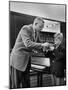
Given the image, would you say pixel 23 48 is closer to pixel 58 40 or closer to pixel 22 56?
pixel 22 56

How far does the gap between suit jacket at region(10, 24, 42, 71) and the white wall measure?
0.21m

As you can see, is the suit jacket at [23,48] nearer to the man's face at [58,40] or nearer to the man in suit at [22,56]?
the man in suit at [22,56]

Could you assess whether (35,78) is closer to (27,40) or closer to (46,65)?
(46,65)

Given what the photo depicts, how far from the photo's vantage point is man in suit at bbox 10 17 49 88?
222cm

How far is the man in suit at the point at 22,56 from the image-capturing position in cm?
222

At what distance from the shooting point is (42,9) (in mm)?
2299

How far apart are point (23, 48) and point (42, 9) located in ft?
1.97

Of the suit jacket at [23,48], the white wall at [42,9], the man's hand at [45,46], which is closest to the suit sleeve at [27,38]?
the suit jacket at [23,48]

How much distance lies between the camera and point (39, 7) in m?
2.29

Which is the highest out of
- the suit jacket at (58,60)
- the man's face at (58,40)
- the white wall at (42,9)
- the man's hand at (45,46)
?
the white wall at (42,9)

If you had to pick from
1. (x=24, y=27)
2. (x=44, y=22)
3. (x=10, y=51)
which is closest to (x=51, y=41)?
(x=44, y=22)

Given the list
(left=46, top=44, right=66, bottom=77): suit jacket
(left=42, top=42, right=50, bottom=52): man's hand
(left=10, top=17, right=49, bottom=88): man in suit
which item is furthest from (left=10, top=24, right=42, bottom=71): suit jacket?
(left=46, top=44, right=66, bottom=77): suit jacket

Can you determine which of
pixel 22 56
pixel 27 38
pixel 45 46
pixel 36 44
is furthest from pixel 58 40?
pixel 22 56

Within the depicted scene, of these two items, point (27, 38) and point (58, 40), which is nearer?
point (27, 38)
